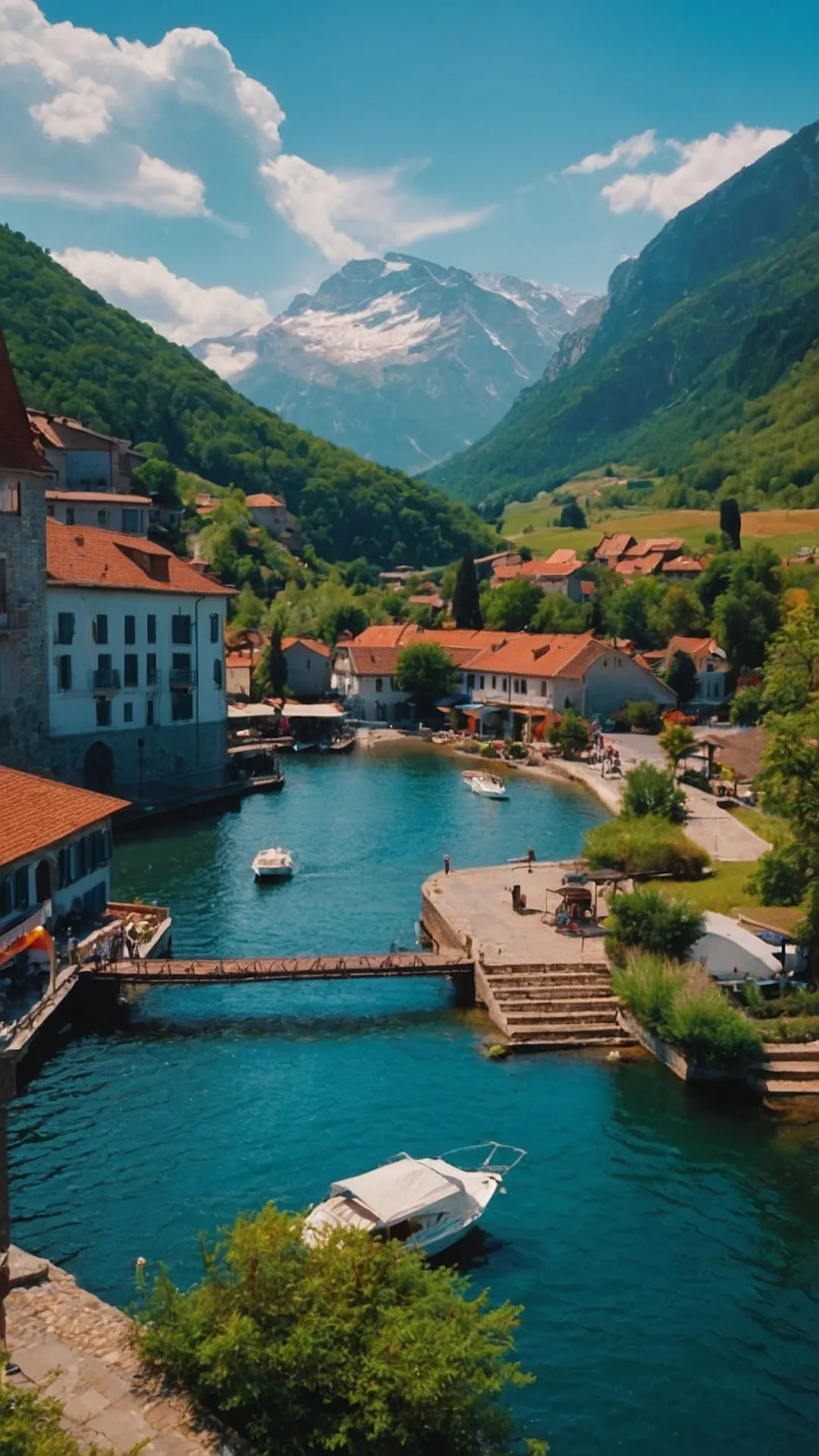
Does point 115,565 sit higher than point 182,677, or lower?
higher

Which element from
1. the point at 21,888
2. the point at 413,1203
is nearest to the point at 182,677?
the point at 21,888

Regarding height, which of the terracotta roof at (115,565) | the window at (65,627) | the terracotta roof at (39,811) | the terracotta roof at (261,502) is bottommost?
the terracotta roof at (39,811)

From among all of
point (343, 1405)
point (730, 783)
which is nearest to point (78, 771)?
point (730, 783)

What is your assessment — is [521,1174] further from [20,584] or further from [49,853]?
[20,584]

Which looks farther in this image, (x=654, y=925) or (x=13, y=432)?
(x=13, y=432)

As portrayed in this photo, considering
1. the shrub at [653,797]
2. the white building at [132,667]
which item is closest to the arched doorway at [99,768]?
the white building at [132,667]

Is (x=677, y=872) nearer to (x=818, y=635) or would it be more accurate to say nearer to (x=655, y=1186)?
(x=818, y=635)

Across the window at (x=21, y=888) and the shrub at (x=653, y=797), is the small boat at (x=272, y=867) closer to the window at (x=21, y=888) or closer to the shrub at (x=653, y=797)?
the shrub at (x=653, y=797)
